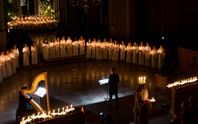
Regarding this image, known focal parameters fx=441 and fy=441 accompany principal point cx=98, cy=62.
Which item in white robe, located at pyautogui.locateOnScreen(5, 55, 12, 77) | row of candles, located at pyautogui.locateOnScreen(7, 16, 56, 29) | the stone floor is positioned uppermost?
row of candles, located at pyautogui.locateOnScreen(7, 16, 56, 29)

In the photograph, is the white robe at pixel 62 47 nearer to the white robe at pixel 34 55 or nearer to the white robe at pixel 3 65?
the white robe at pixel 34 55

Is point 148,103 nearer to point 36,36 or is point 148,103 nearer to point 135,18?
point 135,18

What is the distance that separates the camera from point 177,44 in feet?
84.7

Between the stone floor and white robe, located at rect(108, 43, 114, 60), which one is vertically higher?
white robe, located at rect(108, 43, 114, 60)

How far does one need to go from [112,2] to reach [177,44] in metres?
6.52

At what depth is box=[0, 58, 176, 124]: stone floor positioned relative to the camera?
53.9 ft

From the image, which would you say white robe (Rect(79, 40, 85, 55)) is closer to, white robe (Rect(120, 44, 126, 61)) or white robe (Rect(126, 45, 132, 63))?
white robe (Rect(120, 44, 126, 61))

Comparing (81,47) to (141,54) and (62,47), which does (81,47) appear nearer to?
(62,47)

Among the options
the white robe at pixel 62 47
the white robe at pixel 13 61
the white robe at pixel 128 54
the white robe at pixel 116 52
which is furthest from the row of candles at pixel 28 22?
the white robe at pixel 128 54

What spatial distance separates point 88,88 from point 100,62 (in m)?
5.24

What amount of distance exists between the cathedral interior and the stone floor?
36mm

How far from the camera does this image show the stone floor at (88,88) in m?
16.4

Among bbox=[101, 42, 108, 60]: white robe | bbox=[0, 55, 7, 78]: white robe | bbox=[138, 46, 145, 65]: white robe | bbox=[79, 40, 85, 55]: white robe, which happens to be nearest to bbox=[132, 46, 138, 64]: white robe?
bbox=[138, 46, 145, 65]: white robe

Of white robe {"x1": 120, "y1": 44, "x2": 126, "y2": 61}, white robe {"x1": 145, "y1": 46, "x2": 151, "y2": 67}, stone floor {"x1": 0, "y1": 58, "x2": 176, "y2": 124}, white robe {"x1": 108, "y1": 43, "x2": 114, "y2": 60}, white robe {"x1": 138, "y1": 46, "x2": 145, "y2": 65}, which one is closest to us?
stone floor {"x1": 0, "y1": 58, "x2": 176, "y2": 124}
